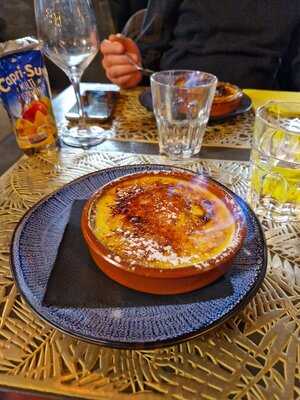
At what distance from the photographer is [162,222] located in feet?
1.46

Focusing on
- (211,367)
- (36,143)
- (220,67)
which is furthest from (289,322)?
(220,67)

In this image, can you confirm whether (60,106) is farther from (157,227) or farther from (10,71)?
(157,227)

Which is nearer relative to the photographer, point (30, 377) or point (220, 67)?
point (30, 377)

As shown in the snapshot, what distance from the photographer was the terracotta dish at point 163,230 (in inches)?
15.0

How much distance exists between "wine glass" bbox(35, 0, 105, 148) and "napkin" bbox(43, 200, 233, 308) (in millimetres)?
395

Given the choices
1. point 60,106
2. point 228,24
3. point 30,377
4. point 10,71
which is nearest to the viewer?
point 30,377

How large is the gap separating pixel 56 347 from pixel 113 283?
9cm

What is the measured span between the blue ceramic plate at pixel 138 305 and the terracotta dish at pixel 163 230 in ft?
0.07

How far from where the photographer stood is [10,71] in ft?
2.12

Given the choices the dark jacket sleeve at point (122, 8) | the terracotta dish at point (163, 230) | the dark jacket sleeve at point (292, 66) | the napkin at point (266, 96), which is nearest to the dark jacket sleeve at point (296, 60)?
the dark jacket sleeve at point (292, 66)

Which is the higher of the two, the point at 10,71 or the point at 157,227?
the point at 10,71

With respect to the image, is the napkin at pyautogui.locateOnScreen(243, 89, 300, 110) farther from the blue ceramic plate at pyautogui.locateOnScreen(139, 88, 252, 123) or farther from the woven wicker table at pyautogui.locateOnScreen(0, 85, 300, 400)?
the woven wicker table at pyautogui.locateOnScreen(0, 85, 300, 400)

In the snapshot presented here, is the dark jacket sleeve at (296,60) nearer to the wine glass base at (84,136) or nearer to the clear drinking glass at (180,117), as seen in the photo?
the clear drinking glass at (180,117)

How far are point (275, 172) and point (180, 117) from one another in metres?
0.26
